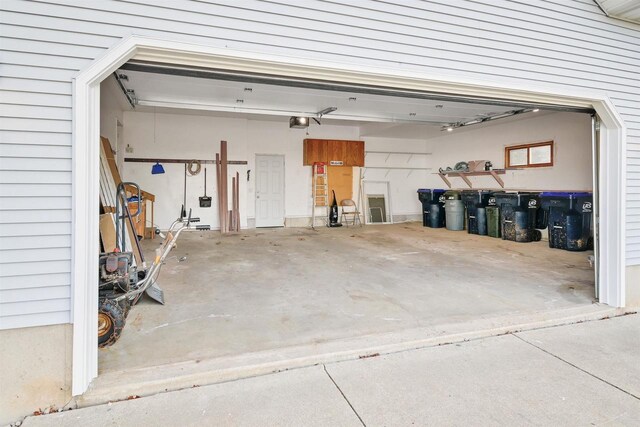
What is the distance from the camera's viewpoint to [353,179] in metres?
10.5

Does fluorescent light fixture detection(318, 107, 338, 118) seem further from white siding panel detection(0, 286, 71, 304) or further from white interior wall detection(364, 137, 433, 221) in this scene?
white siding panel detection(0, 286, 71, 304)

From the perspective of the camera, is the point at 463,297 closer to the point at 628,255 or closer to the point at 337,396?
the point at 628,255

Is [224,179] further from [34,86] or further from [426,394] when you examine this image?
[426,394]

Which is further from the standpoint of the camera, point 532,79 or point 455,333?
point 532,79

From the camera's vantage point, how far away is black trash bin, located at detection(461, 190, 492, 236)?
8.33 metres

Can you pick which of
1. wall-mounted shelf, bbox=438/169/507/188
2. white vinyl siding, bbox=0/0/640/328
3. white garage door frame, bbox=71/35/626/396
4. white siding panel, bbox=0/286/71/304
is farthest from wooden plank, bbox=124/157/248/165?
white siding panel, bbox=0/286/71/304

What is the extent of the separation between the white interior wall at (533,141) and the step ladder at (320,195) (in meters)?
3.73

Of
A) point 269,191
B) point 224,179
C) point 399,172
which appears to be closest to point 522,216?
point 399,172

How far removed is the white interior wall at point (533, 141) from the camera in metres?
6.94

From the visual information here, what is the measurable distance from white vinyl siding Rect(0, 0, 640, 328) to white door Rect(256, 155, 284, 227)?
7201 millimetres

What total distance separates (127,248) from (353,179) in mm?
6984

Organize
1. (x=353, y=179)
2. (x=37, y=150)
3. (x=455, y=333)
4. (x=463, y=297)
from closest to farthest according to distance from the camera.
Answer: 1. (x=37, y=150)
2. (x=455, y=333)
3. (x=463, y=297)
4. (x=353, y=179)

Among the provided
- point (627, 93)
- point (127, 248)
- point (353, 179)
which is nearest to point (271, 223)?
point (353, 179)

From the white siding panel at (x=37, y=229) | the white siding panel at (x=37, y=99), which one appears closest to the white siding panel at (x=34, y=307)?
the white siding panel at (x=37, y=229)
